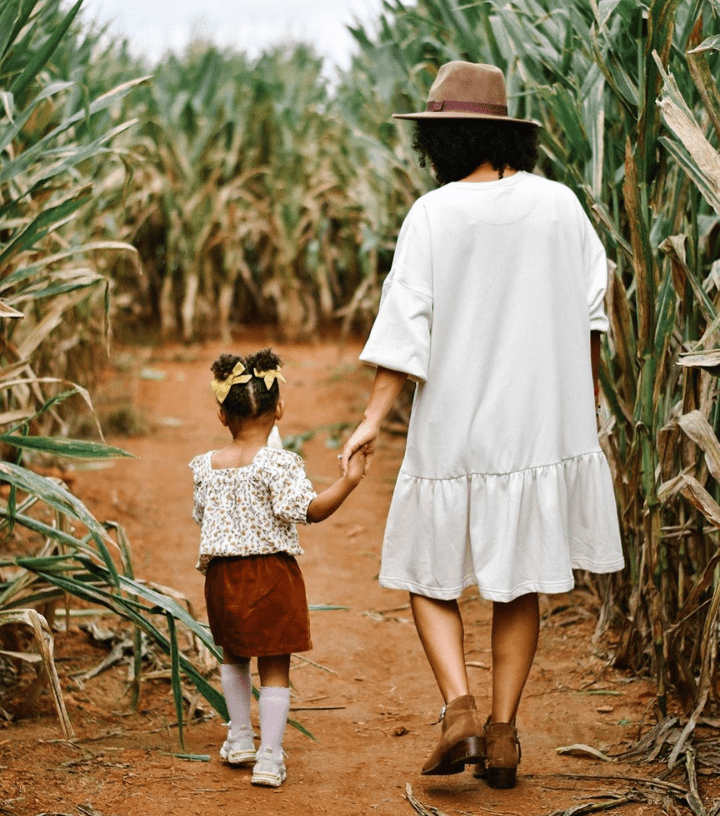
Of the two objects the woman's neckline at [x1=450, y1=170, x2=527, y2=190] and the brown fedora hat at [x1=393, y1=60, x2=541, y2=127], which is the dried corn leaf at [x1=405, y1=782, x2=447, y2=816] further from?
the brown fedora hat at [x1=393, y1=60, x2=541, y2=127]

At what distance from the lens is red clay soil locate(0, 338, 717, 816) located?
7.43ft

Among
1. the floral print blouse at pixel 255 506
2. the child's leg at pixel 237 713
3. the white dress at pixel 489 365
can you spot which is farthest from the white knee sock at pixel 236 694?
the white dress at pixel 489 365

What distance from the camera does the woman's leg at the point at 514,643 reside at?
2391mm

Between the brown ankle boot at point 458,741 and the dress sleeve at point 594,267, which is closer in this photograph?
Result: the brown ankle boot at point 458,741

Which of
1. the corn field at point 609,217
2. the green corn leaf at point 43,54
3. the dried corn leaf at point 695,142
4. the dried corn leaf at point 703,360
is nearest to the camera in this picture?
the dried corn leaf at point 703,360

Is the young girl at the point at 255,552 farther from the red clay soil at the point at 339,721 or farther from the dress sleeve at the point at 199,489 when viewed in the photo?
the red clay soil at the point at 339,721

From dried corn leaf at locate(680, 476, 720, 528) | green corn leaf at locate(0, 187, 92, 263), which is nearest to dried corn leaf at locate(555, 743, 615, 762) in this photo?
dried corn leaf at locate(680, 476, 720, 528)

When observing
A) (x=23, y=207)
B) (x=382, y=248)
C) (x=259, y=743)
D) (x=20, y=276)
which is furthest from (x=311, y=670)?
(x=382, y=248)

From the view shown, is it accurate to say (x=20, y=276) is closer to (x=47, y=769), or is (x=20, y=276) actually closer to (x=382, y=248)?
(x=47, y=769)

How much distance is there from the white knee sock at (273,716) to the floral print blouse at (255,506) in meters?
0.30

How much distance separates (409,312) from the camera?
2316 mm

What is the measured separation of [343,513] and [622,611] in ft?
6.08

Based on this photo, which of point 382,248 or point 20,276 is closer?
point 20,276

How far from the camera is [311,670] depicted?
320cm
